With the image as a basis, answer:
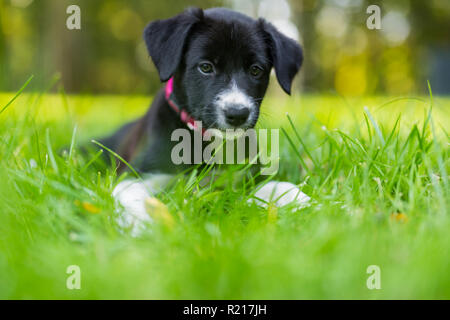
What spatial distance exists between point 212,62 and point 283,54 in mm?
585

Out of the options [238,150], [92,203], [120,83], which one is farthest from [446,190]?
[120,83]

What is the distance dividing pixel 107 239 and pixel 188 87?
152 centimetres

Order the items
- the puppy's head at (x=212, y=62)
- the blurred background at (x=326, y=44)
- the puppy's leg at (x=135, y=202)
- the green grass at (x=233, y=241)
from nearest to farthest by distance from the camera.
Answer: the green grass at (x=233, y=241) → the puppy's leg at (x=135, y=202) → the puppy's head at (x=212, y=62) → the blurred background at (x=326, y=44)

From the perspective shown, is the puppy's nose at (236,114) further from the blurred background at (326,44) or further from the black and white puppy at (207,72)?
the blurred background at (326,44)

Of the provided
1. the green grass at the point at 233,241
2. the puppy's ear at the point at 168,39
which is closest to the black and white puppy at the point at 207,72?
the puppy's ear at the point at 168,39

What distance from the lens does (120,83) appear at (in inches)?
1082

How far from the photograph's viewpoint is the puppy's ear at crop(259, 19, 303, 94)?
327 cm

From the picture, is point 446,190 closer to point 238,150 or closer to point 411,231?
point 411,231

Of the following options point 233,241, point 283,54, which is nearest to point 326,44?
point 283,54

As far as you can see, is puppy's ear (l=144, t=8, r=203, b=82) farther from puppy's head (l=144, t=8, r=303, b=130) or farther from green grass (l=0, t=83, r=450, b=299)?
green grass (l=0, t=83, r=450, b=299)

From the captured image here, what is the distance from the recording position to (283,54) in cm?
329

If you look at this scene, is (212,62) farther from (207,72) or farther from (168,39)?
(168,39)

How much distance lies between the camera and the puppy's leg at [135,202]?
2079 millimetres

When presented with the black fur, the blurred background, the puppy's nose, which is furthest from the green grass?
the blurred background
